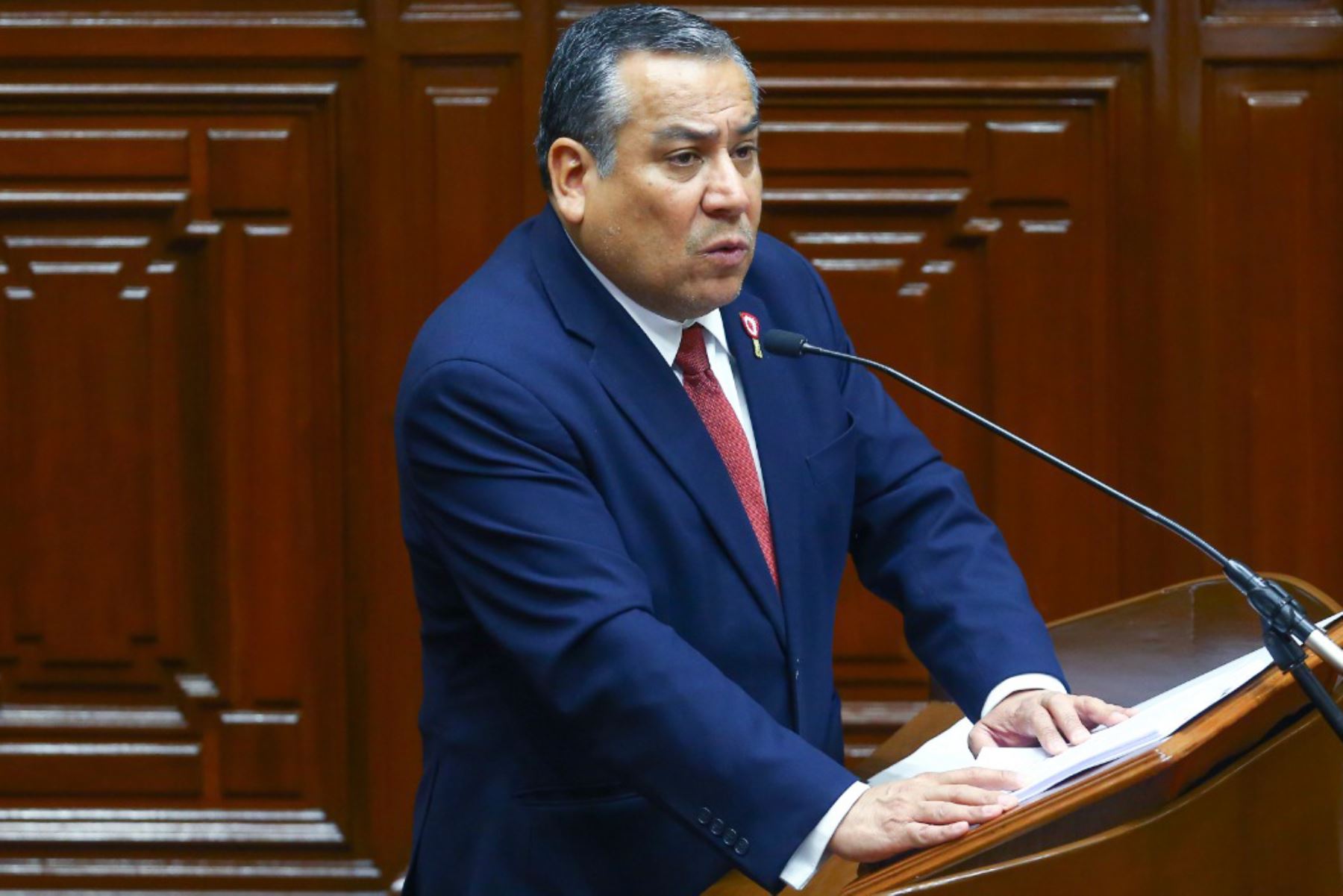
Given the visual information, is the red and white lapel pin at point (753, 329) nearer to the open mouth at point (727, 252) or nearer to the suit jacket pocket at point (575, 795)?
the open mouth at point (727, 252)

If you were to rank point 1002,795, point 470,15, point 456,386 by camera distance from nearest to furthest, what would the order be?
point 1002,795 → point 456,386 → point 470,15

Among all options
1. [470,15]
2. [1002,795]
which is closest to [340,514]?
[470,15]

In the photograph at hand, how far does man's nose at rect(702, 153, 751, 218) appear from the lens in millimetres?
1461

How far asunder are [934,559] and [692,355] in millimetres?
304

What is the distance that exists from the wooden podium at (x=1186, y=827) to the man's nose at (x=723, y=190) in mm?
553

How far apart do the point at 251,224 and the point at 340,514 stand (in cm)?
46

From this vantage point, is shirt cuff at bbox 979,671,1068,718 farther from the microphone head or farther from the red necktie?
the microphone head

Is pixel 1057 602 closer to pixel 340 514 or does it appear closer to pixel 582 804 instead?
pixel 340 514

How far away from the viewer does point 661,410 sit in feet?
4.83

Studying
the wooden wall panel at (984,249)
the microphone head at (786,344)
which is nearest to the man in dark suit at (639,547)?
the microphone head at (786,344)

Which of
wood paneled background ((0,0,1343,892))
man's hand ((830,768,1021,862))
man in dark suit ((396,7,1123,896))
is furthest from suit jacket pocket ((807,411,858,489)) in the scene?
wood paneled background ((0,0,1343,892))

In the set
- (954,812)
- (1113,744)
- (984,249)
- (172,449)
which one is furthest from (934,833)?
(172,449)

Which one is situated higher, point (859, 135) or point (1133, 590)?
point (859, 135)

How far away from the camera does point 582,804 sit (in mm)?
1404
